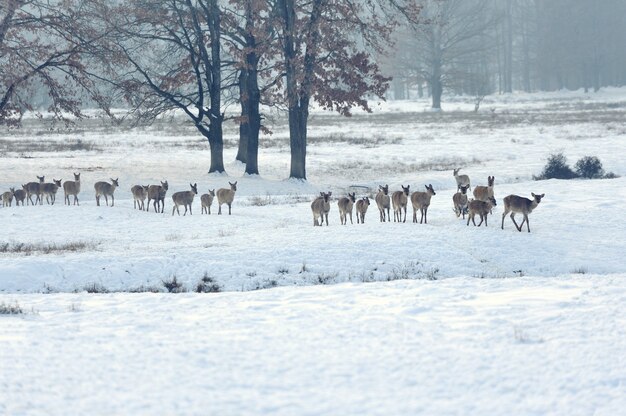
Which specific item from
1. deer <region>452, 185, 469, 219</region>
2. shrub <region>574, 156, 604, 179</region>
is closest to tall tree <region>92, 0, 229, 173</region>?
shrub <region>574, 156, 604, 179</region>

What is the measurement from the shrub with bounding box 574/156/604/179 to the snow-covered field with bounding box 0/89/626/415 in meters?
1.91

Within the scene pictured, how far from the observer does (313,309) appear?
11281 millimetres

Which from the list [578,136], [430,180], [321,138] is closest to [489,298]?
[430,180]

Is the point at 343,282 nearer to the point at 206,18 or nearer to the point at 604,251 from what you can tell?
the point at 604,251

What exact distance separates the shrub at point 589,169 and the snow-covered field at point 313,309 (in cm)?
191

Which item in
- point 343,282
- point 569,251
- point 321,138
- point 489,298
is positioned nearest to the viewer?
point 489,298

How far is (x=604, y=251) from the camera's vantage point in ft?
53.5

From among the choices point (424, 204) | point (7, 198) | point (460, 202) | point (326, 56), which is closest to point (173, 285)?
point (424, 204)

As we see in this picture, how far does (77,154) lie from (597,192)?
26753mm

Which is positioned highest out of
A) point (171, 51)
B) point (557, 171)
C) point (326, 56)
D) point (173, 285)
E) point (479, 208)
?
point (171, 51)

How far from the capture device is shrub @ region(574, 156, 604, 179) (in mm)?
28750

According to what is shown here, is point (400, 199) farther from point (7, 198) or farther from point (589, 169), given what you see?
point (589, 169)

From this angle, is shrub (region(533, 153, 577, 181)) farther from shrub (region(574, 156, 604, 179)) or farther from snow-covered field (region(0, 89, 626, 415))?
snow-covered field (region(0, 89, 626, 415))

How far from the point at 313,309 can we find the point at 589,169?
66.4 feet
